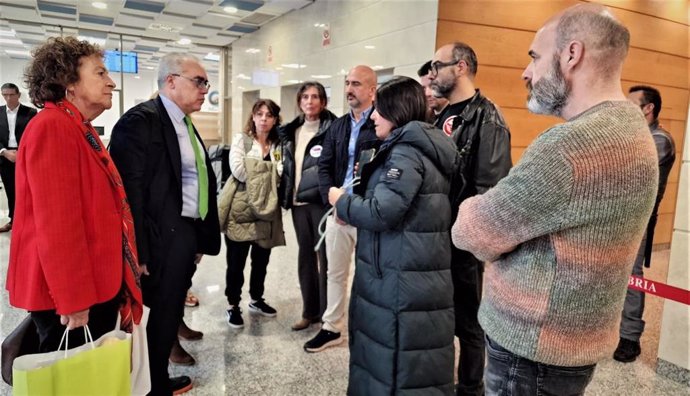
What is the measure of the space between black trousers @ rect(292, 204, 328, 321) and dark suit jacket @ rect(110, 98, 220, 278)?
113 cm

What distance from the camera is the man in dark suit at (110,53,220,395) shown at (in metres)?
1.78

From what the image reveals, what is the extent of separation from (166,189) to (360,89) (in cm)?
126

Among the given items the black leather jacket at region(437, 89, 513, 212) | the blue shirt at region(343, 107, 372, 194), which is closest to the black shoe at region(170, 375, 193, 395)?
the blue shirt at region(343, 107, 372, 194)

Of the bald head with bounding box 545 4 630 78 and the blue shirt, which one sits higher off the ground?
the bald head with bounding box 545 4 630 78

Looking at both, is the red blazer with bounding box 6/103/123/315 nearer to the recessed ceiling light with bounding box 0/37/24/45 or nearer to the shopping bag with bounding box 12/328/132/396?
the shopping bag with bounding box 12/328/132/396

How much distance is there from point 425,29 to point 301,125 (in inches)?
96.0

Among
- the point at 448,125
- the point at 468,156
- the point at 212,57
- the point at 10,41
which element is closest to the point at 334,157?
the point at 448,125

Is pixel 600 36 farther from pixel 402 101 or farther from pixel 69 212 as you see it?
pixel 69 212

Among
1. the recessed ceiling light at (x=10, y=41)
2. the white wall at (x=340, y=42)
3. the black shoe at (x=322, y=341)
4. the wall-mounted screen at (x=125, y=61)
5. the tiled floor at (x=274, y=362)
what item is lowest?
the tiled floor at (x=274, y=362)

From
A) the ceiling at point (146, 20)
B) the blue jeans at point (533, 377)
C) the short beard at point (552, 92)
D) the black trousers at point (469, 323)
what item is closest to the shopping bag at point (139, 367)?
the blue jeans at point (533, 377)

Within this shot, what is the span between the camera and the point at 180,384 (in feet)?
7.43

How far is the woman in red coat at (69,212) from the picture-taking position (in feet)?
4.47

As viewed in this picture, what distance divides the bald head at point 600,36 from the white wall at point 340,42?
3848mm

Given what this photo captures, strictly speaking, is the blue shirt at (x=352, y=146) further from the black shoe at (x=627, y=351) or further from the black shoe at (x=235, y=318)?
the black shoe at (x=627, y=351)
